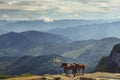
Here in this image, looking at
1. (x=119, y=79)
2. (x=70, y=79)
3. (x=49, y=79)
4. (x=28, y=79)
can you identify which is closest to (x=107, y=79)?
(x=119, y=79)

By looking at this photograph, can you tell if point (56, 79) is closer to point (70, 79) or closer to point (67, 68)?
point (70, 79)

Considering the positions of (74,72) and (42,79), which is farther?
(74,72)

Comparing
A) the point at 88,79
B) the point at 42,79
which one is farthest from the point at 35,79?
the point at 88,79

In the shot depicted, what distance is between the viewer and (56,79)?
84.6 meters

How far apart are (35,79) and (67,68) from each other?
18.6 metres

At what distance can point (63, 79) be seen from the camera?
8288 centimetres

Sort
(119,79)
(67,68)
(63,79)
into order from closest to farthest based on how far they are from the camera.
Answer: (63,79) → (119,79) → (67,68)

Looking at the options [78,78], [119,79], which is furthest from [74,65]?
[119,79]

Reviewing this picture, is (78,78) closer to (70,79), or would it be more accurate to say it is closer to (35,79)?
(70,79)

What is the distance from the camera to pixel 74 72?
10188cm

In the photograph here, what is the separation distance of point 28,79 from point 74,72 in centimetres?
2259

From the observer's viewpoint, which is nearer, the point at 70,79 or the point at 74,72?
the point at 70,79

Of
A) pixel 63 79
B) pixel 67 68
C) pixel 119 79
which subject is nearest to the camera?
pixel 63 79

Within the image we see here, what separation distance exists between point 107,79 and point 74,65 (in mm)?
18674
